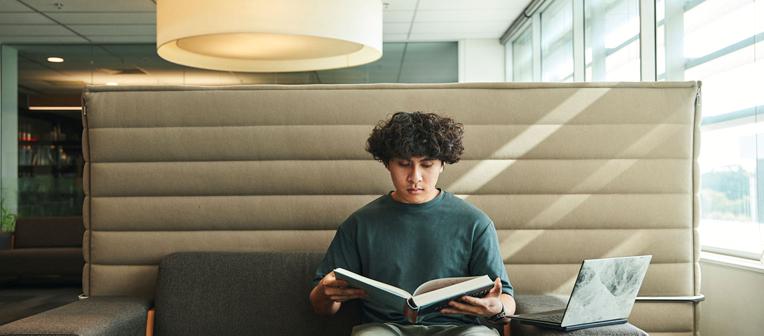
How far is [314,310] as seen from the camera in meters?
2.44

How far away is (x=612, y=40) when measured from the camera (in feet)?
16.5

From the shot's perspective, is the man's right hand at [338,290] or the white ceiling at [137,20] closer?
the man's right hand at [338,290]

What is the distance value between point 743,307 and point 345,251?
1698 mm

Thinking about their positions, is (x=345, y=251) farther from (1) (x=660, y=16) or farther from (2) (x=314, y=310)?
(1) (x=660, y=16)

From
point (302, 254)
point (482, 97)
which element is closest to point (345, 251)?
point (302, 254)

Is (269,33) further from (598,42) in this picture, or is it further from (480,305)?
(598,42)

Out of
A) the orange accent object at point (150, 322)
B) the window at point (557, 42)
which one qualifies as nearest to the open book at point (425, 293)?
the orange accent object at point (150, 322)

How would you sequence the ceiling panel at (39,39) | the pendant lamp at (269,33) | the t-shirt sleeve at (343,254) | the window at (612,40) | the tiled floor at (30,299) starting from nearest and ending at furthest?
the t-shirt sleeve at (343,254)
the pendant lamp at (269,33)
the window at (612,40)
the tiled floor at (30,299)
the ceiling panel at (39,39)

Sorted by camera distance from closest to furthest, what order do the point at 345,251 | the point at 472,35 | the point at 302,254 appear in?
1. the point at 345,251
2. the point at 302,254
3. the point at 472,35

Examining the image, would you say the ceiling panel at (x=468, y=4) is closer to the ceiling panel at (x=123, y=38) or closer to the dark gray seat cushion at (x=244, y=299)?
the ceiling panel at (x=123, y=38)

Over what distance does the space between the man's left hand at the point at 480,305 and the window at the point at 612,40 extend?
2.93 meters

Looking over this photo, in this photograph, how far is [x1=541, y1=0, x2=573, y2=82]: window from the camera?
617 cm

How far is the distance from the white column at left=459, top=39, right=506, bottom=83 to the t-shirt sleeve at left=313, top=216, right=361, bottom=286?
21.6 feet

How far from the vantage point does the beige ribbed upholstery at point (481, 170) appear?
269 centimetres
